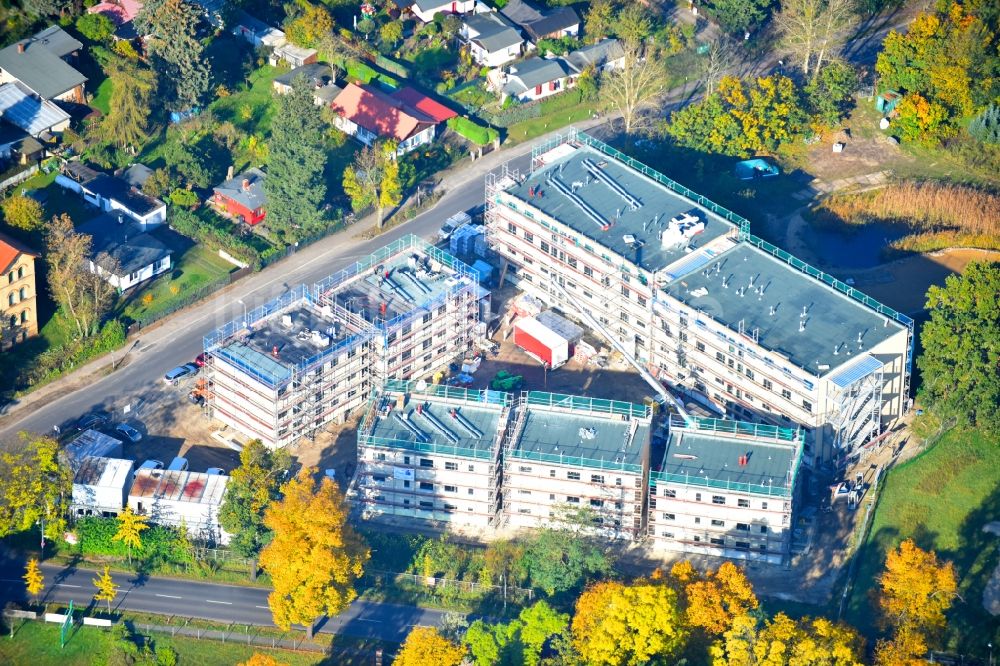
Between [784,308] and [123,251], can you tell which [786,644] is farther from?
[123,251]

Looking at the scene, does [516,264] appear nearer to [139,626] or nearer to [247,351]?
[247,351]

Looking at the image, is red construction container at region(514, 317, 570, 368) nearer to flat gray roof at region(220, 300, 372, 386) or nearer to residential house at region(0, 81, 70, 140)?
flat gray roof at region(220, 300, 372, 386)

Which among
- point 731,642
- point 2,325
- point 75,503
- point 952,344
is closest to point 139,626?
point 75,503

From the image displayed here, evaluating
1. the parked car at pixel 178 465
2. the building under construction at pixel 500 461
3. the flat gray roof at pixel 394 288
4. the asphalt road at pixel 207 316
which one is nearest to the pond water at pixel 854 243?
the asphalt road at pixel 207 316

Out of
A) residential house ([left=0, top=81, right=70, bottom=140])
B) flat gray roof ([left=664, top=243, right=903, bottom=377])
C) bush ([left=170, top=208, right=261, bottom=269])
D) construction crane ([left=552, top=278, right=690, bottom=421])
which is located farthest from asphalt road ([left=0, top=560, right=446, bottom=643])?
residential house ([left=0, top=81, right=70, bottom=140])

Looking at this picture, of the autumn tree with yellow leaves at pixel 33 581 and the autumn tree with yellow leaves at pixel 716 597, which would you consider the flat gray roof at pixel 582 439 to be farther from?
the autumn tree with yellow leaves at pixel 33 581

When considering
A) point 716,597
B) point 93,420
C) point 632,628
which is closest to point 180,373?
point 93,420
